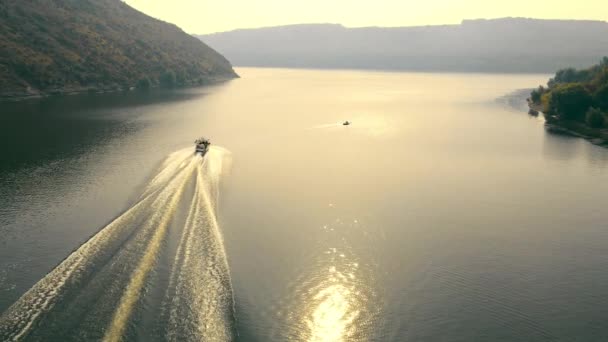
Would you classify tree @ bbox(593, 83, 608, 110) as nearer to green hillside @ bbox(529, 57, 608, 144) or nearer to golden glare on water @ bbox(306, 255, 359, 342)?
green hillside @ bbox(529, 57, 608, 144)

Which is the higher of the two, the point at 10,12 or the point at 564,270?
the point at 10,12

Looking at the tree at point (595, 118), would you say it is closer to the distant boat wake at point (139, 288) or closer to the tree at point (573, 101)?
the tree at point (573, 101)

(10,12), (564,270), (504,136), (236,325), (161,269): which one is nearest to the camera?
(236,325)

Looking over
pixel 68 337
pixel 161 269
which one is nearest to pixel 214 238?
pixel 161 269

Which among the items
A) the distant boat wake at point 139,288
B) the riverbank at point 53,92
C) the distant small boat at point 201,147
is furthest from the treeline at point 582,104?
the riverbank at point 53,92

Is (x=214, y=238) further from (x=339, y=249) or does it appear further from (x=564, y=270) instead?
(x=564, y=270)

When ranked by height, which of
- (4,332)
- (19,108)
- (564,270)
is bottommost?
(564,270)
